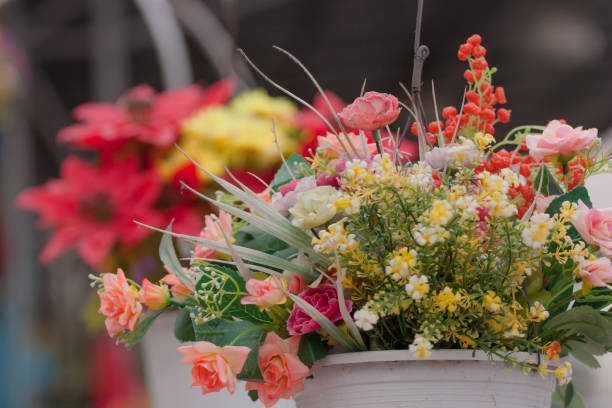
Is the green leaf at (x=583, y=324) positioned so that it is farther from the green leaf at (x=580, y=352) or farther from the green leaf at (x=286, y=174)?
the green leaf at (x=286, y=174)

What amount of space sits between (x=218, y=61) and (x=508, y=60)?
1.85 ft

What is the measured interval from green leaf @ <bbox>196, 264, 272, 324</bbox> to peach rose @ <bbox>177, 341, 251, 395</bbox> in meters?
0.03

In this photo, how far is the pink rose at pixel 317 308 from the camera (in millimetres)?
421

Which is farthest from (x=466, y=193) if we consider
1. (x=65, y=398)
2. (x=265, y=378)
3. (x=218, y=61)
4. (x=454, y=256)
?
(x=65, y=398)

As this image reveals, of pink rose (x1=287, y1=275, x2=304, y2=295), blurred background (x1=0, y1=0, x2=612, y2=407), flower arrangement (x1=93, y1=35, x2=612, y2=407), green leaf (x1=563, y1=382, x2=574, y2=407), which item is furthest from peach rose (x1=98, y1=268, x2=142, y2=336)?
blurred background (x1=0, y1=0, x2=612, y2=407)

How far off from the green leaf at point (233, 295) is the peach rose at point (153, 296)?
0.04 metres

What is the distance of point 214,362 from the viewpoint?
0.42 meters

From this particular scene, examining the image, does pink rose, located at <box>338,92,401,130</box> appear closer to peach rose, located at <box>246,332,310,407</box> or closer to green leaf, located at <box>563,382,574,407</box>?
peach rose, located at <box>246,332,310,407</box>

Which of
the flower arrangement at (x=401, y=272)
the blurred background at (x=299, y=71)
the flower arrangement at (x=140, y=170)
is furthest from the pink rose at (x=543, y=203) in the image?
the blurred background at (x=299, y=71)

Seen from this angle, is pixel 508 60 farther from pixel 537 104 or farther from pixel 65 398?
pixel 65 398

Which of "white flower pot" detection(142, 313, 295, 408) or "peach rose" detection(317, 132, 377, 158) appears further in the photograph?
"white flower pot" detection(142, 313, 295, 408)

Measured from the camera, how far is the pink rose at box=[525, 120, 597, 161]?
0.46 meters

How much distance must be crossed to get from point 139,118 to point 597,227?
21.2 inches

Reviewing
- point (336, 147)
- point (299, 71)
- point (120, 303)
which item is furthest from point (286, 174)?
point (299, 71)
